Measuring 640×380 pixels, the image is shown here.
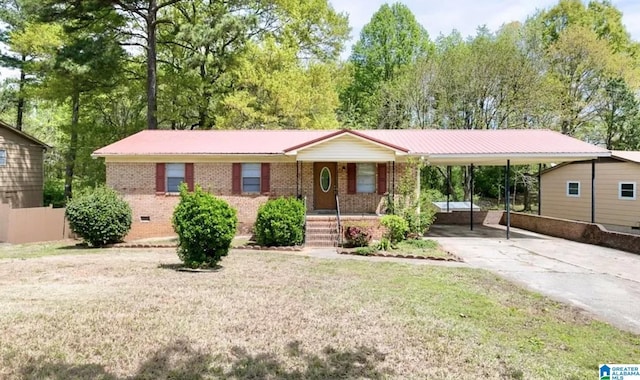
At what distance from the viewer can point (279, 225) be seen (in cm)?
1360

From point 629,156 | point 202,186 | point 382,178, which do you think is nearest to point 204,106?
point 202,186

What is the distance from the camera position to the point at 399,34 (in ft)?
122

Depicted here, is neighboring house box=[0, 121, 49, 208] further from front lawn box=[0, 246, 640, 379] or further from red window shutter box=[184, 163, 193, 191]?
front lawn box=[0, 246, 640, 379]

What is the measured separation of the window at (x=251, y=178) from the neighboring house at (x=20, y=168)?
509 inches

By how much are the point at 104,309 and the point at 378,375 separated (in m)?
4.14

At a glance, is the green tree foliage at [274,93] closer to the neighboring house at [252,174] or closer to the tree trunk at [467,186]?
the neighboring house at [252,174]

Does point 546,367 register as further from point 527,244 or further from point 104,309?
point 527,244

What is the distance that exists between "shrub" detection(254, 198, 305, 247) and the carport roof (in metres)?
2.49

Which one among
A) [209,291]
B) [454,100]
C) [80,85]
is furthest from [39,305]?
[454,100]

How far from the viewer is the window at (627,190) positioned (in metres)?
17.9

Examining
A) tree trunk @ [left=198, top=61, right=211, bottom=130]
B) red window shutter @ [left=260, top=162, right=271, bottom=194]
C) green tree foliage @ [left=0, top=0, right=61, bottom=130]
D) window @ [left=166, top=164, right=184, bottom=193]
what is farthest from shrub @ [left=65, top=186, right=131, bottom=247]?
green tree foliage @ [left=0, top=0, right=61, bottom=130]

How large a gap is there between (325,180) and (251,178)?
10.0 feet

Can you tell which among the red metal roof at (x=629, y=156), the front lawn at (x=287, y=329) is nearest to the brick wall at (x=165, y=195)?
the front lawn at (x=287, y=329)

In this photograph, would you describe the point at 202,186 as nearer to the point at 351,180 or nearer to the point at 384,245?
the point at 351,180
